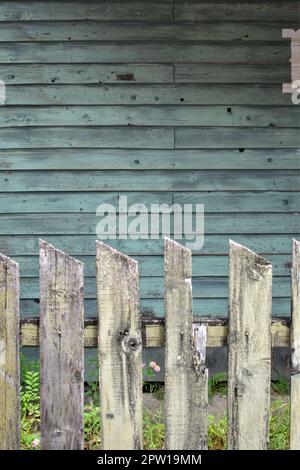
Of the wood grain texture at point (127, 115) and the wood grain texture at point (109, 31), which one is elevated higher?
the wood grain texture at point (109, 31)

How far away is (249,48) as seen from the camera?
4855 mm

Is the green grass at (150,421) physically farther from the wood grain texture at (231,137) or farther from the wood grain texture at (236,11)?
the wood grain texture at (236,11)

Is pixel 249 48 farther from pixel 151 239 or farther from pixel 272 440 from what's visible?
pixel 272 440

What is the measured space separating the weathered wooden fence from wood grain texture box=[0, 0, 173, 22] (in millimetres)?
2678

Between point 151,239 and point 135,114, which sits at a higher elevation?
point 135,114

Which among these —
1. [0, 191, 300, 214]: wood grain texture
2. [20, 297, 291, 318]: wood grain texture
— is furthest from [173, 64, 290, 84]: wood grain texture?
[20, 297, 291, 318]: wood grain texture

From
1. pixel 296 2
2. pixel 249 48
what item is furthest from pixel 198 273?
pixel 296 2

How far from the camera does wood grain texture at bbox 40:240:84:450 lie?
2.57 m

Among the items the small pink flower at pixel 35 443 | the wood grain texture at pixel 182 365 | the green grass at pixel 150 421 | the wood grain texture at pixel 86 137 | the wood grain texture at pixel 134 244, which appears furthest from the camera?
the wood grain texture at pixel 134 244

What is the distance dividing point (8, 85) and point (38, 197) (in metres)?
0.78

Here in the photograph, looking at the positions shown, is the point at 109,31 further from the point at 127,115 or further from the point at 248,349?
the point at 248,349

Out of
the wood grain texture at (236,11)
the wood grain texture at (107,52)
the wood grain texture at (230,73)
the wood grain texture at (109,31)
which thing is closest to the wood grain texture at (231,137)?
the wood grain texture at (230,73)

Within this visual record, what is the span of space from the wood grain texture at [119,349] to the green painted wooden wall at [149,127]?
241cm

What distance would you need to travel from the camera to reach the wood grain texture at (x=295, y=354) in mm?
2592
